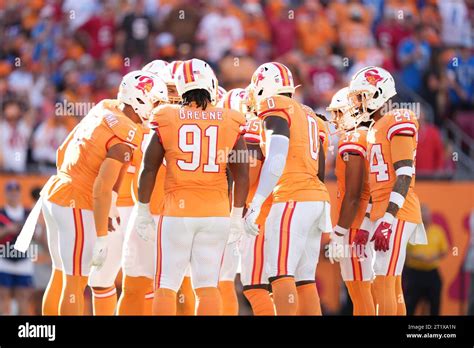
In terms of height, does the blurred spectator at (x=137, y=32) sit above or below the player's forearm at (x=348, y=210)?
above

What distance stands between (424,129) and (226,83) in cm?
287

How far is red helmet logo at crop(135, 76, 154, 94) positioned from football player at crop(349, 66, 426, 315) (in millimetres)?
1663

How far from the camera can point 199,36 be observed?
742 inches

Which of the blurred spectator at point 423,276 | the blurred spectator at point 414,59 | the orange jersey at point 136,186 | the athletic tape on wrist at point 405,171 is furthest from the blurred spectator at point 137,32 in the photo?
the athletic tape on wrist at point 405,171

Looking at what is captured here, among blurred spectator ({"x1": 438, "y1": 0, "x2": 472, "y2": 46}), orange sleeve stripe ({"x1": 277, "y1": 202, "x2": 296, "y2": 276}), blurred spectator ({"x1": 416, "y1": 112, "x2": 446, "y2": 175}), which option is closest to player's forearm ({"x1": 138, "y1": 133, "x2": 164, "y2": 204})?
orange sleeve stripe ({"x1": 277, "y1": 202, "x2": 296, "y2": 276})

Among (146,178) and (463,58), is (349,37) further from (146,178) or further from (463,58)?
(146,178)

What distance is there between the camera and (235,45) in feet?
61.2

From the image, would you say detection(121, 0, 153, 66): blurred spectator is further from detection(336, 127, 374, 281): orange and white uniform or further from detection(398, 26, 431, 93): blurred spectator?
detection(336, 127, 374, 281): orange and white uniform

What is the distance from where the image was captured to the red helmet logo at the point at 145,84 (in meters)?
10.6

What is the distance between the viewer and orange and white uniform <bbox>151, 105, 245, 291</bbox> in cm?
967

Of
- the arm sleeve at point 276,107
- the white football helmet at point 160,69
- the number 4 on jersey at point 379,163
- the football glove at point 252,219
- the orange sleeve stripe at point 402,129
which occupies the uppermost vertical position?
the white football helmet at point 160,69

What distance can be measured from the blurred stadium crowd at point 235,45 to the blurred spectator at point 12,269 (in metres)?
2.47

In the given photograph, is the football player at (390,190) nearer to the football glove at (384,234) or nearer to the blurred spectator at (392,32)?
the football glove at (384,234)
